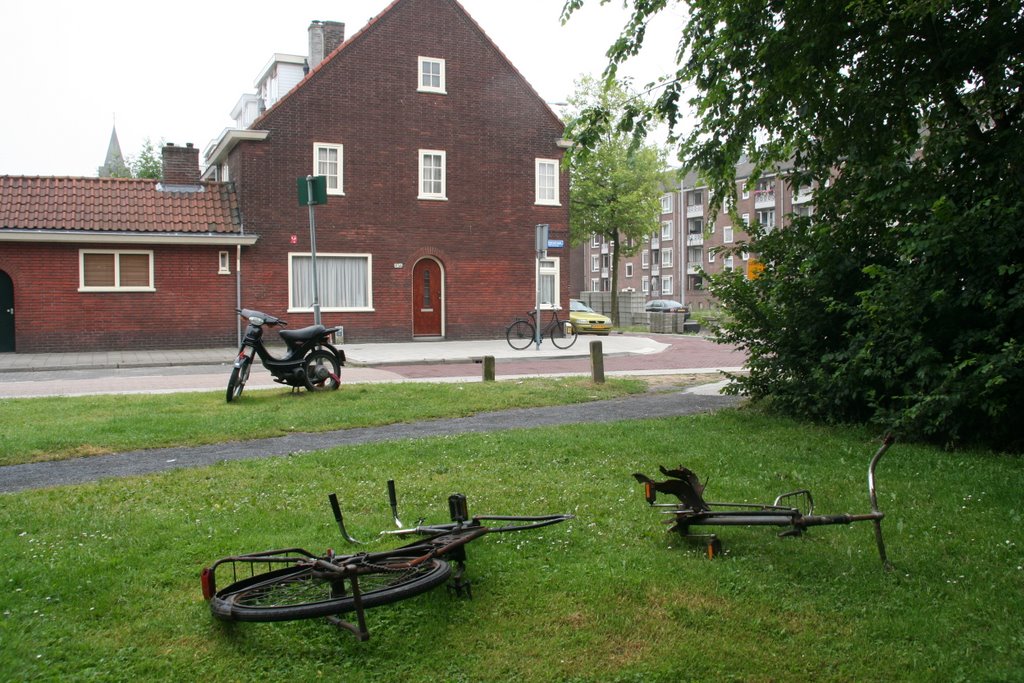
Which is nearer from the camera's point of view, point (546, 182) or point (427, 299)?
point (427, 299)

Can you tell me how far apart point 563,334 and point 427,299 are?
458cm

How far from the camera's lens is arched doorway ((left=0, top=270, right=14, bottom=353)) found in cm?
2328

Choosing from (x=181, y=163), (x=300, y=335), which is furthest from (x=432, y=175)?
(x=300, y=335)

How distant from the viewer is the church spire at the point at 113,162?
72438 mm

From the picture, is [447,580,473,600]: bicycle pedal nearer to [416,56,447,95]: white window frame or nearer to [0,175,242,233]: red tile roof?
[0,175,242,233]: red tile roof

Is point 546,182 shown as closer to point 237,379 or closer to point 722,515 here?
point 237,379

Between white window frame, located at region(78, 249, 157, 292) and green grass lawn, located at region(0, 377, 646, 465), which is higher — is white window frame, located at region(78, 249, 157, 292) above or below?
above

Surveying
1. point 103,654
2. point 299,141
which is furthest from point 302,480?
point 299,141

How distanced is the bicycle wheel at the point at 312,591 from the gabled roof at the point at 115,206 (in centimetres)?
2246

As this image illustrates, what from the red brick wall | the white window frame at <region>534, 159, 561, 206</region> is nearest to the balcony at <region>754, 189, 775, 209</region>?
the white window frame at <region>534, 159, 561, 206</region>

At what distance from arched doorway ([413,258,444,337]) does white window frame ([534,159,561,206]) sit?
444cm

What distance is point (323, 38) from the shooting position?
32.8m

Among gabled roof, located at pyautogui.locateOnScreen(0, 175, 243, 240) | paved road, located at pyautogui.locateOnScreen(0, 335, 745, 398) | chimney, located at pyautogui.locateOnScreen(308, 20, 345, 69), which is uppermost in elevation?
chimney, located at pyautogui.locateOnScreen(308, 20, 345, 69)

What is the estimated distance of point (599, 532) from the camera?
5270 millimetres
